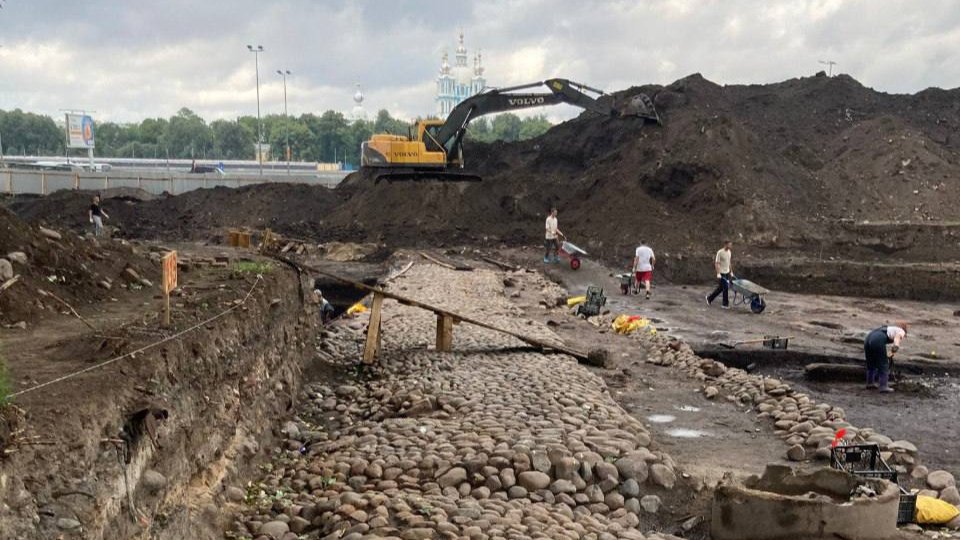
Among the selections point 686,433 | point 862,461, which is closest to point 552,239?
point 686,433

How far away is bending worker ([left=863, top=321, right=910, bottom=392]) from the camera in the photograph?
10.9 m

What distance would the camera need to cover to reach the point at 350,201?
33219 millimetres

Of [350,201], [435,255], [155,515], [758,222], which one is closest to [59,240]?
[155,515]

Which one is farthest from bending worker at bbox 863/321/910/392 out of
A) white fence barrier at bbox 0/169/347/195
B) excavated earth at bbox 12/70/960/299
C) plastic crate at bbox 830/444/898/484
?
white fence barrier at bbox 0/169/347/195

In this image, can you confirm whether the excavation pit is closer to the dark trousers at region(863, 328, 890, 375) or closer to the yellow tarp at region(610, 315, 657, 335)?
the dark trousers at region(863, 328, 890, 375)

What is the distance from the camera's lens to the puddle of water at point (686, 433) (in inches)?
362

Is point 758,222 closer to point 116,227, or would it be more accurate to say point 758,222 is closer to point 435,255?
point 435,255

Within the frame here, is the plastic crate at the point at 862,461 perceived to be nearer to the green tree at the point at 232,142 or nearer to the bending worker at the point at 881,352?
the bending worker at the point at 881,352

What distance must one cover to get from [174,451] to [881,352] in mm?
9961

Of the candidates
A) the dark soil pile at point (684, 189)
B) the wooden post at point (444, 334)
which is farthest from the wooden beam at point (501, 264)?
the wooden post at point (444, 334)

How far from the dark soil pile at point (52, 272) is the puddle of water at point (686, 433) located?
6761mm

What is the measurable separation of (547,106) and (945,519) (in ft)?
78.7

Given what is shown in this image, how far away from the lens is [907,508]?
6.91m

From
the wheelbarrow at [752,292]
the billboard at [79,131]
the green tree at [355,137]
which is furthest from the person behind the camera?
the green tree at [355,137]
